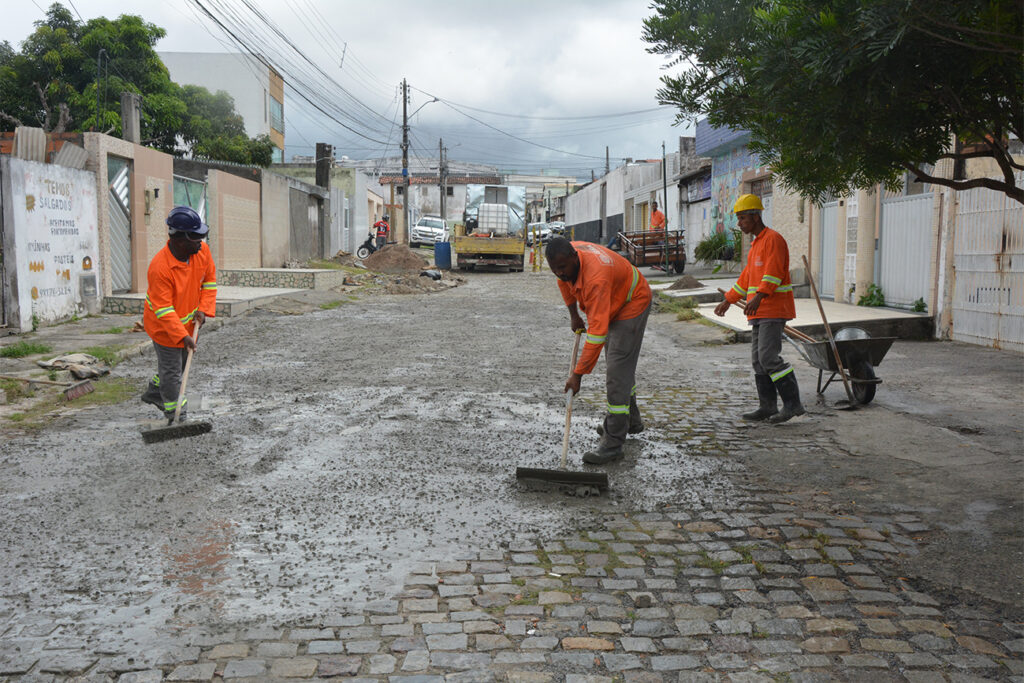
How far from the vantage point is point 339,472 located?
5.43 meters

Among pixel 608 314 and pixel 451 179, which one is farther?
pixel 451 179

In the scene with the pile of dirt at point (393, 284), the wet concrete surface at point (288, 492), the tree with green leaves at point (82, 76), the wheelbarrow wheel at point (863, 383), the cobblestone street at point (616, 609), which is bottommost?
the cobblestone street at point (616, 609)

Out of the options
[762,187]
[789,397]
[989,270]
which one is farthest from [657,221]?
[789,397]

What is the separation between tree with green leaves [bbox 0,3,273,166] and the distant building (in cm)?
1487

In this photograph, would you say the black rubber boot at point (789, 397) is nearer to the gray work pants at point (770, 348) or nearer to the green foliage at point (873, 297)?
the gray work pants at point (770, 348)

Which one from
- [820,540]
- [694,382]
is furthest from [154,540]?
[694,382]

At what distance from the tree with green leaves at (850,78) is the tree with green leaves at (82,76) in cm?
2621

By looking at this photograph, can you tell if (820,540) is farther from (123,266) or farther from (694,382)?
(123,266)

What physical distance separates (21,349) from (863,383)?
29.7 ft

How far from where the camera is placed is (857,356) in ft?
24.5

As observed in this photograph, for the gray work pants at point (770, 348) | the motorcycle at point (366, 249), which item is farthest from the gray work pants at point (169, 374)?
the motorcycle at point (366, 249)

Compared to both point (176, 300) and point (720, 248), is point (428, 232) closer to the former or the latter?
point (720, 248)

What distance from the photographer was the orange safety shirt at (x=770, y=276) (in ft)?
22.7

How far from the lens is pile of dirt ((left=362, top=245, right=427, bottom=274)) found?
29.4 metres
